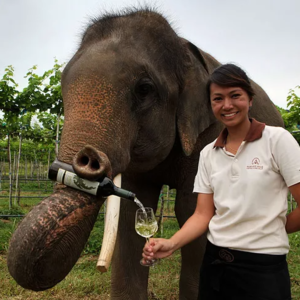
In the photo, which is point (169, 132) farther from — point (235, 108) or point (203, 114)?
point (235, 108)

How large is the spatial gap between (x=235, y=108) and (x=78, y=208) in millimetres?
752

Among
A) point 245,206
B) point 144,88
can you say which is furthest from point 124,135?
point 245,206

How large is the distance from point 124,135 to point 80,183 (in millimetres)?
418

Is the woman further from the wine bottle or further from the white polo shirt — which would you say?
the wine bottle

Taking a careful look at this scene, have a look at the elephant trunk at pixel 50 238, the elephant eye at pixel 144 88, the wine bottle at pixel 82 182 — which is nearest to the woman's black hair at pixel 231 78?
the elephant eye at pixel 144 88

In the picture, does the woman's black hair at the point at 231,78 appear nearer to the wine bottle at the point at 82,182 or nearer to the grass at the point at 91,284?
the wine bottle at the point at 82,182

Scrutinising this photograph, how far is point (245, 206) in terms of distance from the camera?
1.43m

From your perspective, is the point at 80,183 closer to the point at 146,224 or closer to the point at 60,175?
the point at 60,175

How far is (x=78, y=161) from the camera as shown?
1447 millimetres

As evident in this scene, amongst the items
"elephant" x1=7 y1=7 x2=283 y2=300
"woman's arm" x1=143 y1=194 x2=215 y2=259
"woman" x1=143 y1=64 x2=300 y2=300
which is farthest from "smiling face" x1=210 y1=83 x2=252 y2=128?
"elephant" x1=7 y1=7 x2=283 y2=300

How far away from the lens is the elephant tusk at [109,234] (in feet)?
4.68

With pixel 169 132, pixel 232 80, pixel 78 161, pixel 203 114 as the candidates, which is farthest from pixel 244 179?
pixel 203 114

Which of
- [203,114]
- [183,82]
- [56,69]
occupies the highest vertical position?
[56,69]

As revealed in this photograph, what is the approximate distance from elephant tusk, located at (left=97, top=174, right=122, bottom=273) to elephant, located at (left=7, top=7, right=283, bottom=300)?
0.08 metres
